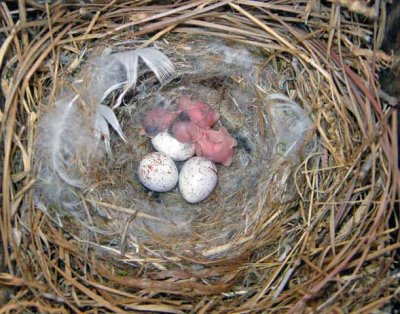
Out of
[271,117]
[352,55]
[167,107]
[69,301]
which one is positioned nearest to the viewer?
[69,301]

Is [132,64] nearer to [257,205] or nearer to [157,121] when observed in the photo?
[157,121]

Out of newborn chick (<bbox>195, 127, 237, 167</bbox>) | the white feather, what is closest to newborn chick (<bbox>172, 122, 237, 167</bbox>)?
newborn chick (<bbox>195, 127, 237, 167</bbox>)

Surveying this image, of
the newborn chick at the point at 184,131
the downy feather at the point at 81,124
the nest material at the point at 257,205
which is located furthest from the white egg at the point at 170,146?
the nest material at the point at 257,205

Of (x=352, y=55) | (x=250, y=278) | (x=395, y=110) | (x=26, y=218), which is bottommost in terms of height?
(x=250, y=278)

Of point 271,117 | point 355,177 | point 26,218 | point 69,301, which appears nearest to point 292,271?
point 355,177

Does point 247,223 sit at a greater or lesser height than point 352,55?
lesser

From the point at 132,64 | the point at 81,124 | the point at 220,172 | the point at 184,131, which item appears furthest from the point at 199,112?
the point at 81,124

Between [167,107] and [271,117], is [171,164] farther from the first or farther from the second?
[271,117]
